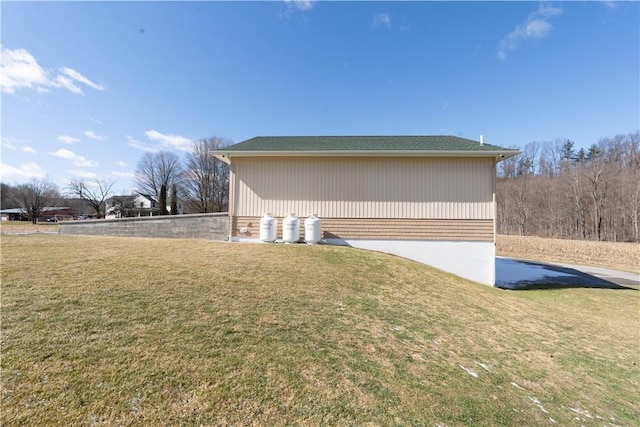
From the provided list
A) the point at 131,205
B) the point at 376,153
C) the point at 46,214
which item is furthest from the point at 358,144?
the point at 46,214

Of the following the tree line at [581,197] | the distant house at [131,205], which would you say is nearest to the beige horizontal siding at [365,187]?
the tree line at [581,197]

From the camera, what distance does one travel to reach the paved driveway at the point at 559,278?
9.99 metres

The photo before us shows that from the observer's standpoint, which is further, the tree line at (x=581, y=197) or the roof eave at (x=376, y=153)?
the tree line at (x=581, y=197)

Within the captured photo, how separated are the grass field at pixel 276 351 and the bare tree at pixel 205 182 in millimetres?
33342

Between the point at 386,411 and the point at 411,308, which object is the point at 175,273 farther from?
the point at 411,308

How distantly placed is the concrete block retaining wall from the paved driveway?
35.9 feet

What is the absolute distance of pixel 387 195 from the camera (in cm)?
987

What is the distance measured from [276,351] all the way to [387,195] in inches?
306

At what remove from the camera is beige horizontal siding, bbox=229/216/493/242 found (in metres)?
9.54

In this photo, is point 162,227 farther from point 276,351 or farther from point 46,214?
point 46,214

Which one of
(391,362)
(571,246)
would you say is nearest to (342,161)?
(391,362)

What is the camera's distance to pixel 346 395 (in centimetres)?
262

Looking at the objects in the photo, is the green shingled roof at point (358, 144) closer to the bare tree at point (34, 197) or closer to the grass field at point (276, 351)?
the grass field at point (276, 351)

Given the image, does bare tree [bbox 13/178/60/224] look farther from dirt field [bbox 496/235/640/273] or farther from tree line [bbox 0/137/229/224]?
dirt field [bbox 496/235/640/273]
